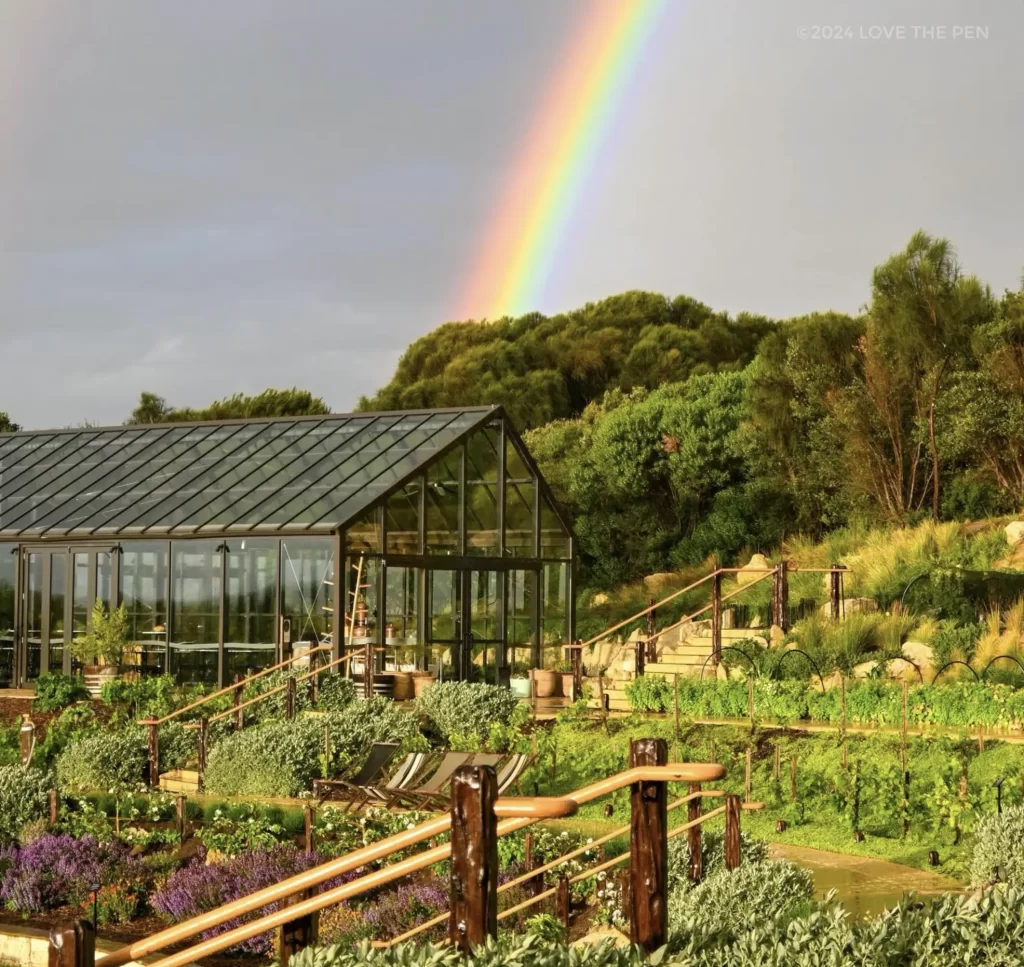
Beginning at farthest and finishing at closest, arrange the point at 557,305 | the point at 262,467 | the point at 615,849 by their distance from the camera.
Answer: the point at 557,305 < the point at 262,467 < the point at 615,849

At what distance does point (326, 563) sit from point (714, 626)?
449 cm

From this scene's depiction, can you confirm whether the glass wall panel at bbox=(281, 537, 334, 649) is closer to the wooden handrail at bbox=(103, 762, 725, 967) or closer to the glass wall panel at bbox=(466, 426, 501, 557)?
the glass wall panel at bbox=(466, 426, 501, 557)

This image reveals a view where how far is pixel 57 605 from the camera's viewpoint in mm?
19391

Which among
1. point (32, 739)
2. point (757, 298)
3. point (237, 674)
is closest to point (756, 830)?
point (32, 739)

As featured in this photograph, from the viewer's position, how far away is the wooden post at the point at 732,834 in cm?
716

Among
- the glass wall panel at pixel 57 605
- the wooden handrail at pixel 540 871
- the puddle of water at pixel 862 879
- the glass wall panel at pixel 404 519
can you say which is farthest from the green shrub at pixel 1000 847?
the glass wall panel at pixel 57 605

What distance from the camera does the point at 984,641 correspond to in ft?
49.5

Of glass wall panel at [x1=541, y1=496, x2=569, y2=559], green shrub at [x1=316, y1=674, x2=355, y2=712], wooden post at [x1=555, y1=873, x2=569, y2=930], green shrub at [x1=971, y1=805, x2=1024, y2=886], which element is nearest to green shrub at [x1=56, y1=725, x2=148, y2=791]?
green shrub at [x1=316, y1=674, x2=355, y2=712]

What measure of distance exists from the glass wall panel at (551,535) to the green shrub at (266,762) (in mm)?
7449

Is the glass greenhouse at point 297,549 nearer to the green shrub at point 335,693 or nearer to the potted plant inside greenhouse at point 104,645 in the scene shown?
the potted plant inside greenhouse at point 104,645

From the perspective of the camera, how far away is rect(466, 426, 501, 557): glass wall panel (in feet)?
62.7

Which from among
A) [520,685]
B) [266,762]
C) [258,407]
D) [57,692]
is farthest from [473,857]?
[258,407]

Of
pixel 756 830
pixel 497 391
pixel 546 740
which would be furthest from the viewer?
pixel 497 391

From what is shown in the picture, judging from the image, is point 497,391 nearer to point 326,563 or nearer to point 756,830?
point 326,563
